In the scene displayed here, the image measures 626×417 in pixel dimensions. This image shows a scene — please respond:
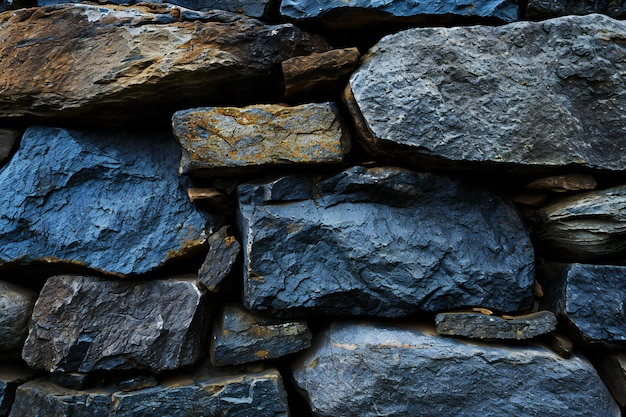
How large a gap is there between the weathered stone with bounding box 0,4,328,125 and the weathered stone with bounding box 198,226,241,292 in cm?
64

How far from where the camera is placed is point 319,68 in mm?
1729

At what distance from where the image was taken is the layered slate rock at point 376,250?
1.68 meters

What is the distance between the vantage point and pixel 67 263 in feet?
5.83

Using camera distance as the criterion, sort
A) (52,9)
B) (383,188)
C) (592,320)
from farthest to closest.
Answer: (52,9)
(383,188)
(592,320)

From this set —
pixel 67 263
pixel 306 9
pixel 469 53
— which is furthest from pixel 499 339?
pixel 67 263

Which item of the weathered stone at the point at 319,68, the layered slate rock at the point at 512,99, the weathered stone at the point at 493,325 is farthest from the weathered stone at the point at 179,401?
the weathered stone at the point at 319,68

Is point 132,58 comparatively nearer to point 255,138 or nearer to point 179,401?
point 255,138

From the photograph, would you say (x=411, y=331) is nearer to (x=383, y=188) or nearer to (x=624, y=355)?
(x=383, y=188)

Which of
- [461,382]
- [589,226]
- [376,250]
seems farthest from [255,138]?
[589,226]

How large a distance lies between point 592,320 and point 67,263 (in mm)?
2103

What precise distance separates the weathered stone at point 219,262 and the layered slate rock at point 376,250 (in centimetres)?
6

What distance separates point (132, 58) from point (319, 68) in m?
0.78

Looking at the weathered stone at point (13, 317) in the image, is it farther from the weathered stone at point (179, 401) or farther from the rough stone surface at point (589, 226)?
the rough stone surface at point (589, 226)

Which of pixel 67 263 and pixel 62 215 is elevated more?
pixel 62 215
